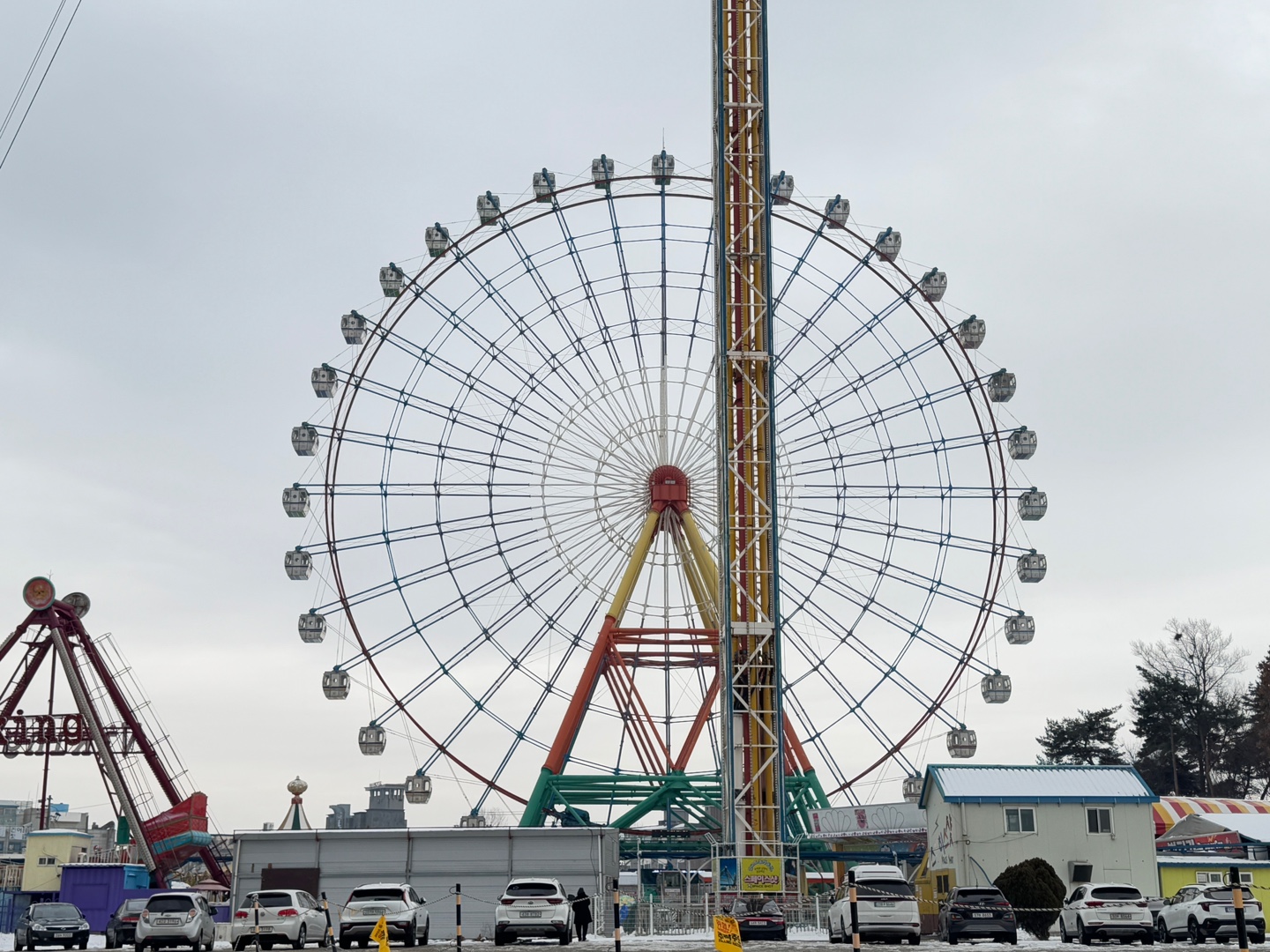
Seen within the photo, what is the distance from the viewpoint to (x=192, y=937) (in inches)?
1203

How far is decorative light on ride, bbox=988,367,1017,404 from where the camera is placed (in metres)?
52.3

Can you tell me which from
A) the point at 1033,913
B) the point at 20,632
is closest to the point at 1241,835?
the point at 1033,913

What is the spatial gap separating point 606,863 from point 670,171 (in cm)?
2466

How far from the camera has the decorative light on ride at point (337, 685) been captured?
4869 centimetres

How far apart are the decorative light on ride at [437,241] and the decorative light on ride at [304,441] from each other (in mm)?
7242

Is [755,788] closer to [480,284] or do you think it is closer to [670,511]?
[670,511]

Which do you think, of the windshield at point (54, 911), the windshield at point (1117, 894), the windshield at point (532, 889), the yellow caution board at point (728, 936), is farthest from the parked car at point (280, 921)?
the windshield at point (1117, 894)

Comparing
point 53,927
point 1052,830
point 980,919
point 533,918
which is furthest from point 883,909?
point 53,927

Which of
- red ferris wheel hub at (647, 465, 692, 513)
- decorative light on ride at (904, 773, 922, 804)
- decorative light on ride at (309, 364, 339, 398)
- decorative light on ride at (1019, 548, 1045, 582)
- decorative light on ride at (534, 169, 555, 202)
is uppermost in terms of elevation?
decorative light on ride at (534, 169, 555, 202)

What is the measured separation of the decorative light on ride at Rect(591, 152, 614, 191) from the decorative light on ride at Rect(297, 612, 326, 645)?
17738 mm

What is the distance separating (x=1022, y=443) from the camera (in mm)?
51750

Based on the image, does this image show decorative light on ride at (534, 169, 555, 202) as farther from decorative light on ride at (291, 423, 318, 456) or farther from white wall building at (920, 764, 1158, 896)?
white wall building at (920, 764, 1158, 896)

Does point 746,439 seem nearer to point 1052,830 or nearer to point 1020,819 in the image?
point 1020,819

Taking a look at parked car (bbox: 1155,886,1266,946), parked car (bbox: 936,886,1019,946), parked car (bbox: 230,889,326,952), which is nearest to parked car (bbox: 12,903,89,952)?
parked car (bbox: 230,889,326,952)
